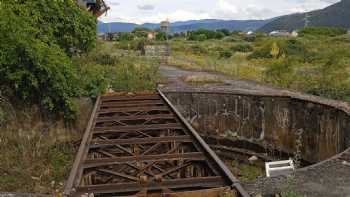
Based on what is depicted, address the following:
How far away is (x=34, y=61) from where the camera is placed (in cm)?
982

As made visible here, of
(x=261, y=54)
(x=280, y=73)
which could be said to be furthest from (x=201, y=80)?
(x=261, y=54)

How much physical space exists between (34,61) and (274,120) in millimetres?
5538

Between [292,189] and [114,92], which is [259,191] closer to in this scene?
[292,189]

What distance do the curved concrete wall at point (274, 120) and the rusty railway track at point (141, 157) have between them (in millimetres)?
1399

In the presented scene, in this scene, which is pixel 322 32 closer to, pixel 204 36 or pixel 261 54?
pixel 204 36

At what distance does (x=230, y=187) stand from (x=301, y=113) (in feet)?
20.0

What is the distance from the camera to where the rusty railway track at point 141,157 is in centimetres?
457

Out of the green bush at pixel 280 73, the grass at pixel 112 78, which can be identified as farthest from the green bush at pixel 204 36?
the grass at pixel 112 78

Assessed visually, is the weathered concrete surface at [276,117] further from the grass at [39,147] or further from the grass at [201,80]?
the grass at [201,80]

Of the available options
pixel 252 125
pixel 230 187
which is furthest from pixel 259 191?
pixel 252 125

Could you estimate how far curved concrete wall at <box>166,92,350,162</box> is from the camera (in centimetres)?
881

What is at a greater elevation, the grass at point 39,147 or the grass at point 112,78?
the grass at point 112,78

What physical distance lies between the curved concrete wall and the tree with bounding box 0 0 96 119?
118 inches

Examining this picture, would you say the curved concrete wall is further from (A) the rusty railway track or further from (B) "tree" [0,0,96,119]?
(B) "tree" [0,0,96,119]
